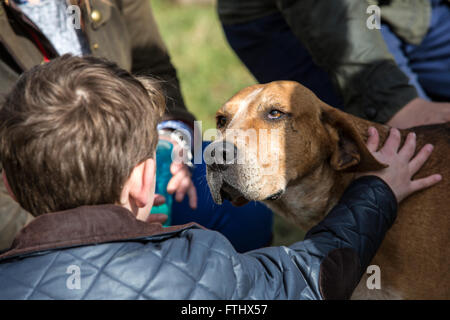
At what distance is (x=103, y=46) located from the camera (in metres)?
3.26

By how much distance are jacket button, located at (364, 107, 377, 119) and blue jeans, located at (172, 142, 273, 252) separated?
3.39 feet

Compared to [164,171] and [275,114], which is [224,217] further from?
[275,114]

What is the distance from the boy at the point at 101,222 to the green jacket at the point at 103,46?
77 centimetres

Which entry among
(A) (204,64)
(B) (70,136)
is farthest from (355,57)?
(A) (204,64)

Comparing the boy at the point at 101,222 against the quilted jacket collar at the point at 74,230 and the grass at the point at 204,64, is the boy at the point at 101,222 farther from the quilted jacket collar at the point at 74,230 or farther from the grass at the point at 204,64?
the grass at the point at 204,64

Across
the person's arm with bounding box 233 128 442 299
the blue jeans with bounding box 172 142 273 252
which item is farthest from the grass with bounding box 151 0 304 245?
the person's arm with bounding box 233 128 442 299

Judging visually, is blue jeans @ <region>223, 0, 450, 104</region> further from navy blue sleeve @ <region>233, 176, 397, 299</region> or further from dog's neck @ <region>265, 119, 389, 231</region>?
navy blue sleeve @ <region>233, 176, 397, 299</region>

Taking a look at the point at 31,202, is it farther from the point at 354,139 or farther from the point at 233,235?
the point at 233,235

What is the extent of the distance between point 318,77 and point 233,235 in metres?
1.65

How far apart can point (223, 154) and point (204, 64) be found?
18.3 feet

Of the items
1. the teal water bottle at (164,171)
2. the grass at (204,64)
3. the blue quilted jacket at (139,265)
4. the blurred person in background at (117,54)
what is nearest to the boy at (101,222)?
the blue quilted jacket at (139,265)

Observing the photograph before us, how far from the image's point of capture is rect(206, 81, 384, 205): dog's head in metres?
2.44
